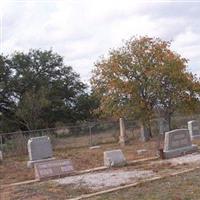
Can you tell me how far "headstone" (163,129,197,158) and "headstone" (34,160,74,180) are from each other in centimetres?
475

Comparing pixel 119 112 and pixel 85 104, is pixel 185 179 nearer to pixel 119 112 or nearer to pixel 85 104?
pixel 119 112

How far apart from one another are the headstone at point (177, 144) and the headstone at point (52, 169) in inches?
187

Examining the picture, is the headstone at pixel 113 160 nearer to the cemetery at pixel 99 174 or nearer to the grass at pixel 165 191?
the cemetery at pixel 99 174

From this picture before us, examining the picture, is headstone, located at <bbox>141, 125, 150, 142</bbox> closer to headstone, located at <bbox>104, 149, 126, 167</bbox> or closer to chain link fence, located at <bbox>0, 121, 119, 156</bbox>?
chain link fence, located at <bbox>0, 121, 119, 156</bbox>

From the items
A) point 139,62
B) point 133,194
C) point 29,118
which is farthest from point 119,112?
point 133,194

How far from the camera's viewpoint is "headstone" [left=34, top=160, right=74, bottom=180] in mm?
14695

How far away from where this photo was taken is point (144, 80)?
108 feet

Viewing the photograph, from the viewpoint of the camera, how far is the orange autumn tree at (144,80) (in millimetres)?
32625

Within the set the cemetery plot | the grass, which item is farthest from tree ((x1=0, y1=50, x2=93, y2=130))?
the grass

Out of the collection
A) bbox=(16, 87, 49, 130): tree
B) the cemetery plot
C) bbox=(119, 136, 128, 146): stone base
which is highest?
bbox=(16, 87, 49, 130): tree

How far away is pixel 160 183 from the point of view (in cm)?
1220

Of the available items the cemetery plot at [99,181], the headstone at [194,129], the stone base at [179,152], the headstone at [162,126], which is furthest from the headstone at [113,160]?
the headstone at [162,126]

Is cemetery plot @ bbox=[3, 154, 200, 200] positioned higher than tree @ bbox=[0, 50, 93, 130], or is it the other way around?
tree @ bbox=[0, 50, 93, 130]

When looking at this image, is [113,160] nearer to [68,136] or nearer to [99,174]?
[99,174]
